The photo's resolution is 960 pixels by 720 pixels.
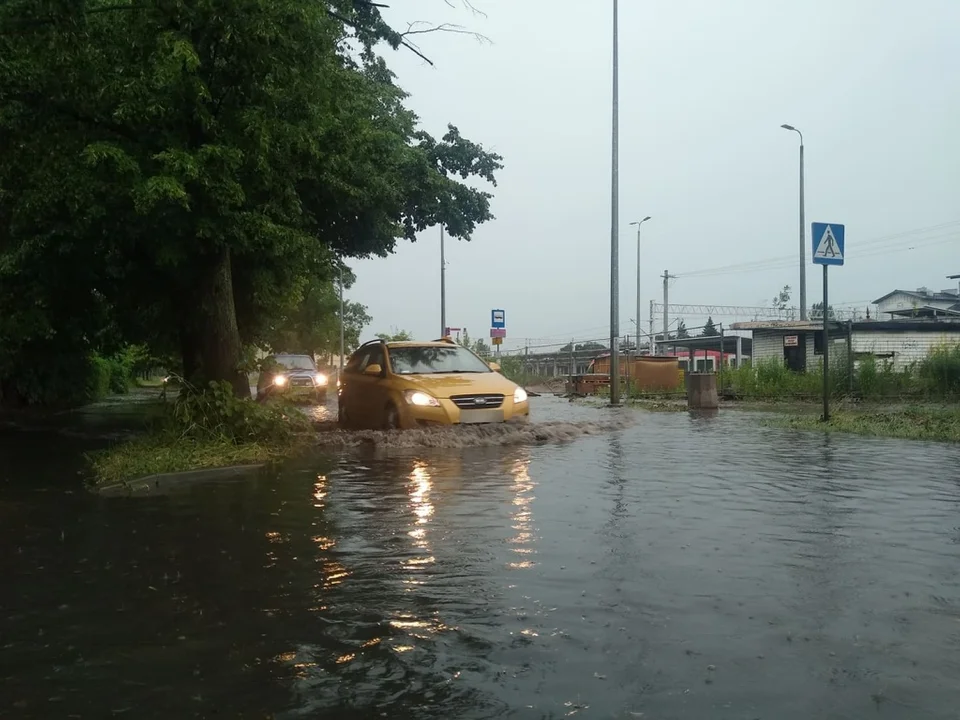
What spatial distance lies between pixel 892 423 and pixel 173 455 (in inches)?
423

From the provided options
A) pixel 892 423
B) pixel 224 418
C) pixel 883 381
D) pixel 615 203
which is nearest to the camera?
pixel 224 418

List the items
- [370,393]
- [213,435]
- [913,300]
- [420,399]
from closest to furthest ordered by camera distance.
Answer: [213,435] < [420,399] < [370,393] < [913,300]

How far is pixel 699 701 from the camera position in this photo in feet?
10.7

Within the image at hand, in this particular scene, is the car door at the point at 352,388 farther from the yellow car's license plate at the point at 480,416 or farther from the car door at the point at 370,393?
the yellow car's license plate at the point at 480,416

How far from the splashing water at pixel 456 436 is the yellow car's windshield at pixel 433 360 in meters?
1.29

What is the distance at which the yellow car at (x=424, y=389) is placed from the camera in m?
12.5

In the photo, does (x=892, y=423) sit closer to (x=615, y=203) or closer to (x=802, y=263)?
(x=615, y=203)

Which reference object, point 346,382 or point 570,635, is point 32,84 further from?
point 570,635

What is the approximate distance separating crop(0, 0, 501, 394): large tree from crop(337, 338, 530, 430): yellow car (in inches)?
81.7

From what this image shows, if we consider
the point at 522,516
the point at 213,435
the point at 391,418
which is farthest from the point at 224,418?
the point at 522,516

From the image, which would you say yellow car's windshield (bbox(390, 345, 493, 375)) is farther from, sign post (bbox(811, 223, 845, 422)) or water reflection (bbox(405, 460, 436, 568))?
sign post (bbox(811, 223, 845, 422))

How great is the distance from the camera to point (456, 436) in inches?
478

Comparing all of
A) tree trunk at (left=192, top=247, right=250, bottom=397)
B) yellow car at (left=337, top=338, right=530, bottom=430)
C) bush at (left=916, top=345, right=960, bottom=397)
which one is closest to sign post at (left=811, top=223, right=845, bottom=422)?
yellow car at (left=337, top=338, right=530, bottom=430)

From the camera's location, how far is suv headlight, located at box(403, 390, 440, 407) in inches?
488
